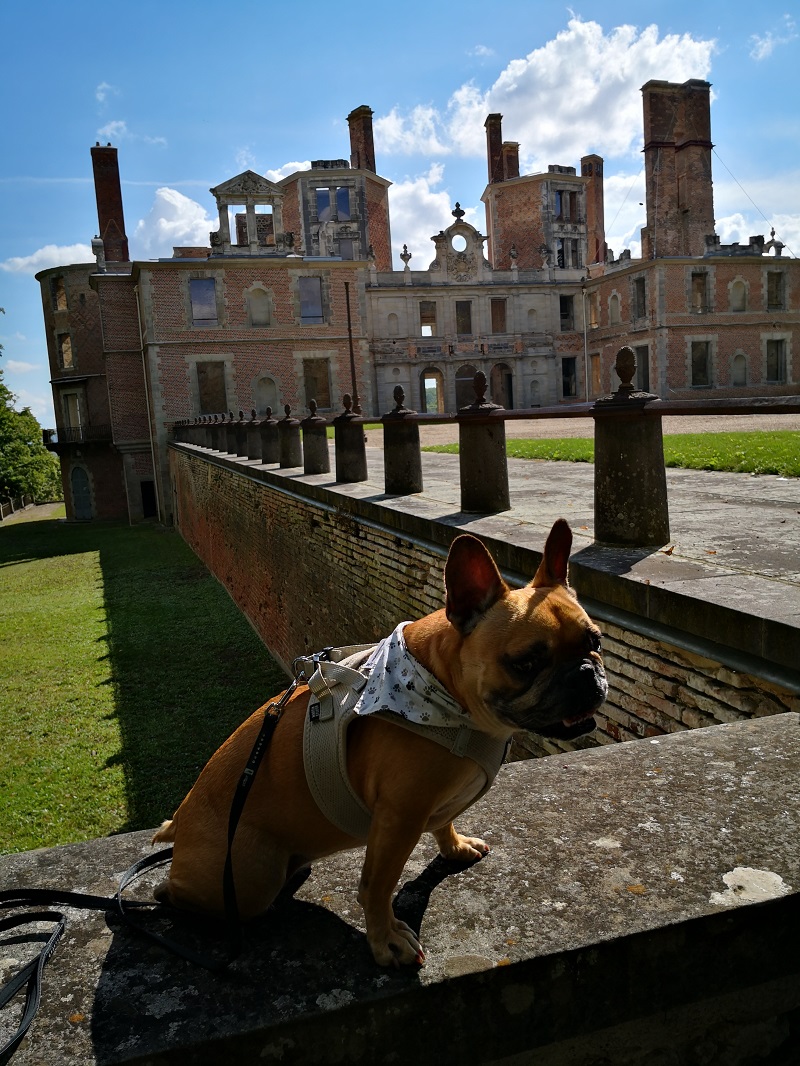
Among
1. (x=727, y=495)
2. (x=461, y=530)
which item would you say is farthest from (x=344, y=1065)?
(x=727, y=495)

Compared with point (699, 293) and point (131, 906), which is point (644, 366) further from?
point (131, 906)

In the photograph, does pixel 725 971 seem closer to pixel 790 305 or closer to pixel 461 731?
pixel 461 731

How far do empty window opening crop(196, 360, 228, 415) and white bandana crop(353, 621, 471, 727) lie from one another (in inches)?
1326

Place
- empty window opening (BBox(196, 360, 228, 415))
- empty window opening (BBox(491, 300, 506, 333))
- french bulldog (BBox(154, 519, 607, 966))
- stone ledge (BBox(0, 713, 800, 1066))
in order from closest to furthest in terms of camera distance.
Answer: stone ledge (BBox(0, 713, 800, 1066)), french bulldog (BBox(154, 519, 607, 966)), empty window opening (BBox(196, 360, 228, 415)), empty window opening (BBox(491, 300, 506, 333))

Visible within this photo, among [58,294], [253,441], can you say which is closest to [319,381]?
[58,294]

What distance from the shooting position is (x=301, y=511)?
382 inches

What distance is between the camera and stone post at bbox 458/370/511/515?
573 centimetres

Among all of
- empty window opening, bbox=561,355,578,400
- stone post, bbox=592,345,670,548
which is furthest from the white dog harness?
empty window opening, bbox=561,355,578,400

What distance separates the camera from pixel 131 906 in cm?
189

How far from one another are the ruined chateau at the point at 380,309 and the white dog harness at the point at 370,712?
1291 inches

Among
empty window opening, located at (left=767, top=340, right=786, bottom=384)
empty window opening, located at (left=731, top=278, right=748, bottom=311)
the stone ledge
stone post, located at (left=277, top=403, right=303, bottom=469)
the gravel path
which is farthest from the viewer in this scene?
empty window opening, located at (left=767, top=340, right=786, bottom=384)

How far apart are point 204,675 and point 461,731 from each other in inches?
442

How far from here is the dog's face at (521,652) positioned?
1.64m

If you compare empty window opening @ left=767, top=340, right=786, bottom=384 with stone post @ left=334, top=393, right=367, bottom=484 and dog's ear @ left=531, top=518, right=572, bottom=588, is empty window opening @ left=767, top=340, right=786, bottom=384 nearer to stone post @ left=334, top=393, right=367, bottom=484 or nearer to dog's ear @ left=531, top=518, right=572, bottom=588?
stone post @ left=334, top=393, right=367, bottom=484
